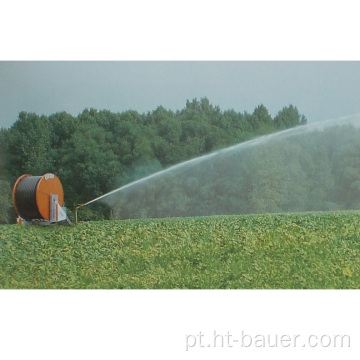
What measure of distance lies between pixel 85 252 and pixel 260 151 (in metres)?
2.65

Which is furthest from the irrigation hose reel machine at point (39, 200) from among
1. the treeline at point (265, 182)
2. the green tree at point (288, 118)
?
the green tree at point (288, 118)

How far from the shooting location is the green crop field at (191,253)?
7.42m

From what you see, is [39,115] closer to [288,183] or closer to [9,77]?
[9,77]

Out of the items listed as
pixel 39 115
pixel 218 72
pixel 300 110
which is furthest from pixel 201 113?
pixel 39 115

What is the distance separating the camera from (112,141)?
316 inches

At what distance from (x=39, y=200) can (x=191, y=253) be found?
2.05 metres

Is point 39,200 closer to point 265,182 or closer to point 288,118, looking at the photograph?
point 265,182

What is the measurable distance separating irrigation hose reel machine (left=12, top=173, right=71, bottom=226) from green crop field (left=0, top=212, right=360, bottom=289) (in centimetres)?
14

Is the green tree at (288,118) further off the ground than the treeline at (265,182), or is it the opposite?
the green tree at (288,118)

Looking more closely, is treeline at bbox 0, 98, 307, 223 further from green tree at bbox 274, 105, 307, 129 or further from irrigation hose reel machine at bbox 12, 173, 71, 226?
irrigation hose reel machine at bbox 12, 173, 71, 226

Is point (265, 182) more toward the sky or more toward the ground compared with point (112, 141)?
more toward the ground

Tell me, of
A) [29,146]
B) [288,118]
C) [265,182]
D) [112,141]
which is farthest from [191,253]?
[29,146]

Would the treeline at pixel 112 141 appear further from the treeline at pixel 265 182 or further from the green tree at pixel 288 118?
the treeline at pixel 265 182

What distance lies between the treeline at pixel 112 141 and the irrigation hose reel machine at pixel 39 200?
0.39ft
